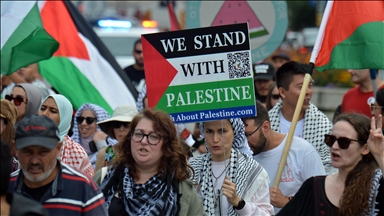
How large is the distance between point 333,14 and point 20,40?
3.34m

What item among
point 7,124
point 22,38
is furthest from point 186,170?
point 22,38

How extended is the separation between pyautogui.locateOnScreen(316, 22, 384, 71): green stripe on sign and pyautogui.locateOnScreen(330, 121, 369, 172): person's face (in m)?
1.78

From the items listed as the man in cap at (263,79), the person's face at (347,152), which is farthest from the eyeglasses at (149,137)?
the man in cap at (263,79)

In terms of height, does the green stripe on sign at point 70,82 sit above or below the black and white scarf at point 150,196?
above

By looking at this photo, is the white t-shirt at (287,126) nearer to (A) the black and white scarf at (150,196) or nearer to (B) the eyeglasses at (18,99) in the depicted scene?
(B) the eyeglasses at (18,99)

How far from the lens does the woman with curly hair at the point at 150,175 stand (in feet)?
16.2

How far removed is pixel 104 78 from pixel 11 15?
1.45 metres

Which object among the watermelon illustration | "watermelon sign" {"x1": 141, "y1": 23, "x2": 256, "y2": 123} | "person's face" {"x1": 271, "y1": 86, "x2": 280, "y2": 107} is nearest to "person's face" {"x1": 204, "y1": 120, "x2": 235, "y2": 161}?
"watermelon sign" {"x1": 141, "y1": 23, "x2": 256, "y2": 123}

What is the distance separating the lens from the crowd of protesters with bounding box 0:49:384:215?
4.22 meters

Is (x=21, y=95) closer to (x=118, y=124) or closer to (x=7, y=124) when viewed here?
(x=118, y=124)

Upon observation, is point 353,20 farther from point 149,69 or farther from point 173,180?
point 173,180

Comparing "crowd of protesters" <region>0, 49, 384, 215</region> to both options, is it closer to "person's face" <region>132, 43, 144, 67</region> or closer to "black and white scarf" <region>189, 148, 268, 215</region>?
"black and white scarf" <region>189, 148, 268, 215</region>

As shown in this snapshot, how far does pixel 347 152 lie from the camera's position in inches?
217

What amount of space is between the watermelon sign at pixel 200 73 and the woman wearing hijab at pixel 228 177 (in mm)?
152
